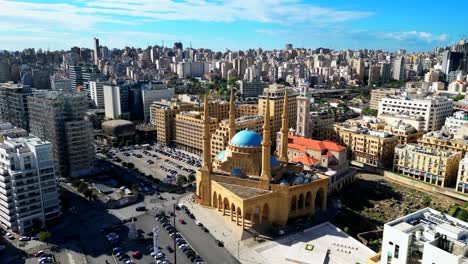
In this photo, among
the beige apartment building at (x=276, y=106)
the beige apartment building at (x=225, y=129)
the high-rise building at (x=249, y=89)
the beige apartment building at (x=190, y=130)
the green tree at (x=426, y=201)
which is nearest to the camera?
the green tree at (x=426, y=201)

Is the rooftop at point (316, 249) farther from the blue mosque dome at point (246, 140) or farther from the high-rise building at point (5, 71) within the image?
the high-rise building at point (5, 71)

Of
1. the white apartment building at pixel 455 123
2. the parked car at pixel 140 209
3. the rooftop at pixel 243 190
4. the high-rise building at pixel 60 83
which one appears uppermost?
the high-rise building at pixel 60 83

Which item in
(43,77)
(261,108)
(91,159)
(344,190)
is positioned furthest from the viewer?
(43,77)

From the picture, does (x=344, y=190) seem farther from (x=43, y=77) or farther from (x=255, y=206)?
(x=43, y=77)

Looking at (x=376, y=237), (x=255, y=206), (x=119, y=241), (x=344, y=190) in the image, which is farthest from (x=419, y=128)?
(x=119, y=241)

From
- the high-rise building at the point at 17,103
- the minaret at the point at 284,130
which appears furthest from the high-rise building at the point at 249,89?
the minaret at the point at 284,130

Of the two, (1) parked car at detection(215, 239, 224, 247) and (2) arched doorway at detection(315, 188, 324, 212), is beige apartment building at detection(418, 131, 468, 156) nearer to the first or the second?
(2) arched doorway at detection(315, 188, 324, 212)

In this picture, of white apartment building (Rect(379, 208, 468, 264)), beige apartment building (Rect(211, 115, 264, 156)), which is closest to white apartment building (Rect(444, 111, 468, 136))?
beige apartment building (Rect(211, 115, 264, 156))
